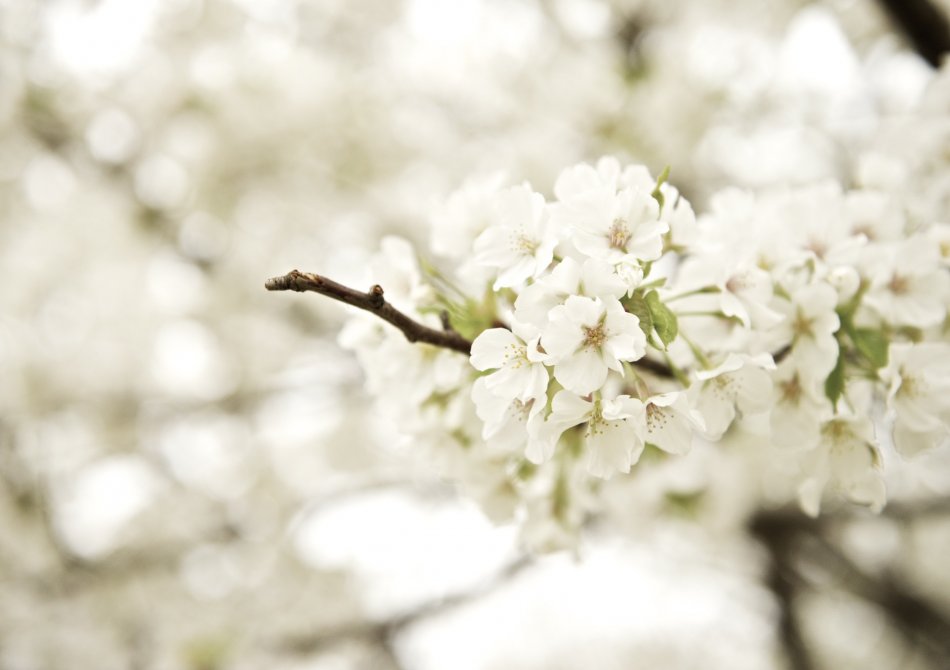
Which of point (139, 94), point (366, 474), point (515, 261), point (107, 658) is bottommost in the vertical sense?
point (107, 658)

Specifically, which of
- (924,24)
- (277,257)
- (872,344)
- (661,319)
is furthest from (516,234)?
(277,257)

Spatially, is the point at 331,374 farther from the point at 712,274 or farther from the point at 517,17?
the point at 712,274

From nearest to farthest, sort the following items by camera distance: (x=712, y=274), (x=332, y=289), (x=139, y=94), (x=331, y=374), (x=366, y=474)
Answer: (x=332, y=289) → (x=712, y=274) → (x=139, y=94) → (x=331, y=374) → (x=366, y=474)

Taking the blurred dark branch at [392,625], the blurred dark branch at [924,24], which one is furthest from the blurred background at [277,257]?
the blurred dark branch at [924,24]

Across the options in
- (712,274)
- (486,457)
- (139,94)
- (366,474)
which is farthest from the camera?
(366,474)

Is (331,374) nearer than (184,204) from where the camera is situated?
No

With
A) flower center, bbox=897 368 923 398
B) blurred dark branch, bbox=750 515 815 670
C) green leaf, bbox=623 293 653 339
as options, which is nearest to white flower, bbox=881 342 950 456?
flower center, bbox=897 368 923 398

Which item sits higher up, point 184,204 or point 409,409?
point 409,409

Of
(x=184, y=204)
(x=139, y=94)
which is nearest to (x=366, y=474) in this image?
(x=184, y=204)
